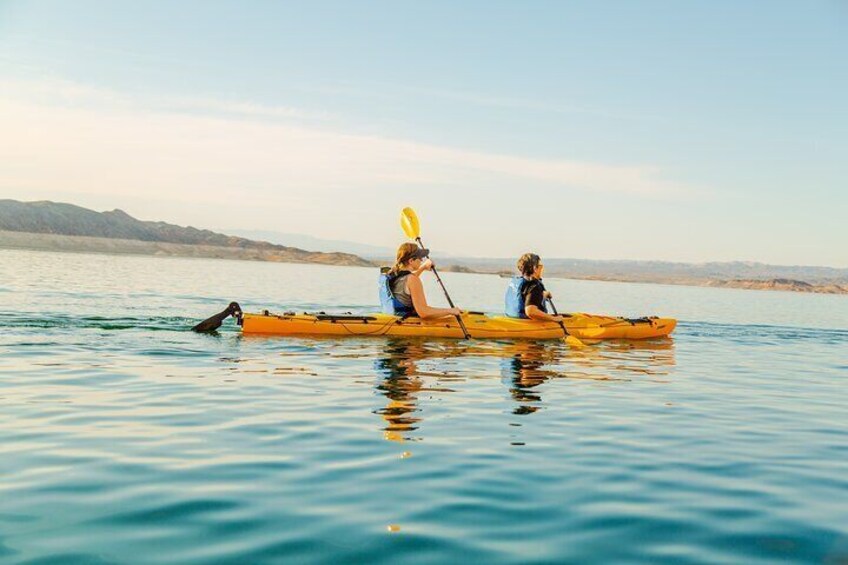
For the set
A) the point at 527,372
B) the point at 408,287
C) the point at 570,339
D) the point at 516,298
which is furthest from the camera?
the point at 516,298

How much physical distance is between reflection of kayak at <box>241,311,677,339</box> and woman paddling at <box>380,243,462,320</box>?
23 cm

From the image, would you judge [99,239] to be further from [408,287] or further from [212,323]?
[408,287]

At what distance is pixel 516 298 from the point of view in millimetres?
17703

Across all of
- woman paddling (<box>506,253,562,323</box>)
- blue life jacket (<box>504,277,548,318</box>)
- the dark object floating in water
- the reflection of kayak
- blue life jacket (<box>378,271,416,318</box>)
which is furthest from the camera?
blue life jacket (<box>504,277,548,318</box>)

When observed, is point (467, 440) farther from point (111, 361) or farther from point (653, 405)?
point (111, 361)

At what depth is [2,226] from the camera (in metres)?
174

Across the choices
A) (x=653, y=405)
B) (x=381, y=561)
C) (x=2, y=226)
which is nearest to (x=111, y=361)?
(x=653, y=405)

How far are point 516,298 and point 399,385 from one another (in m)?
7.56

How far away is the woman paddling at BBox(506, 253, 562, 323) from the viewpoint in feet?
54.5

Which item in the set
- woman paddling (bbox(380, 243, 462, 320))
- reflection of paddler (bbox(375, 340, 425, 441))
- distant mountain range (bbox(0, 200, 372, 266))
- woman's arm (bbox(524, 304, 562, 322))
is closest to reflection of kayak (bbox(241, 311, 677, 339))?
woman's arm (bbox(524, 304, 562, 322))

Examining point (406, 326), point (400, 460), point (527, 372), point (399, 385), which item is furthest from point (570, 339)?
point (400, 460)

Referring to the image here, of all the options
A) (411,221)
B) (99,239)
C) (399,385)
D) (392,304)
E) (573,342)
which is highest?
(99,239)

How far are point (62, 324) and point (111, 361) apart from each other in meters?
4.78

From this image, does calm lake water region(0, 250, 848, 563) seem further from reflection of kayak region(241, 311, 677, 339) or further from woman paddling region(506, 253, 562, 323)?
woman paddling region(506, 253, 562, 323)
